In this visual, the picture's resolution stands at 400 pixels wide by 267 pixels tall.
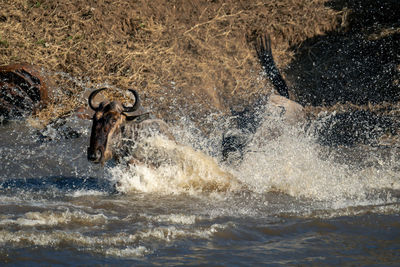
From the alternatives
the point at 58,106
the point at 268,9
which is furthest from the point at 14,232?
the point at 268,9

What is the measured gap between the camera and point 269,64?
12977mm

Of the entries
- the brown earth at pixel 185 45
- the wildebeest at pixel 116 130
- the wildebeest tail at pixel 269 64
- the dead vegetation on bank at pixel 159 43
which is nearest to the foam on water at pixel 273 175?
the wildebeest at pixel 116 130

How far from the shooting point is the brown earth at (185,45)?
1184 cm

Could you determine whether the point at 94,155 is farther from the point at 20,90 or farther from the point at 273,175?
the point at 20,90

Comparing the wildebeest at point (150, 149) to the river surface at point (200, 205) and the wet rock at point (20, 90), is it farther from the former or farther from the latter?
the wet rock at point (20, 90)

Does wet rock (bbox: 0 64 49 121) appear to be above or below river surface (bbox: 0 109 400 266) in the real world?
above

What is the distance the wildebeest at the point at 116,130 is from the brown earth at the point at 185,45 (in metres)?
3.50

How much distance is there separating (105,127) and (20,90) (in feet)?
12.9

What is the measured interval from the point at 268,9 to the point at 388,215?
8.81 meters

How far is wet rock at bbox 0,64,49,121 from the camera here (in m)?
10.4

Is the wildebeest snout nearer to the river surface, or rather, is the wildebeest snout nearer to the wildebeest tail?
the river surface

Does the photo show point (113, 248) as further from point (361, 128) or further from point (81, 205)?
point (361, 128)

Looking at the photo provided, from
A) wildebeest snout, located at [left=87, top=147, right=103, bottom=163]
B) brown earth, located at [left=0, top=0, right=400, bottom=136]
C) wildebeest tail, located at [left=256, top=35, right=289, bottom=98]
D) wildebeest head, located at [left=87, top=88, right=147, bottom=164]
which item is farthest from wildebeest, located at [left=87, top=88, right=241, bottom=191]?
wildebeest tail, located at [left=256, top=35, right=289, bottom=98]

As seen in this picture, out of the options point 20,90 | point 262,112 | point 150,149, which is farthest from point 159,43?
point 150,149
